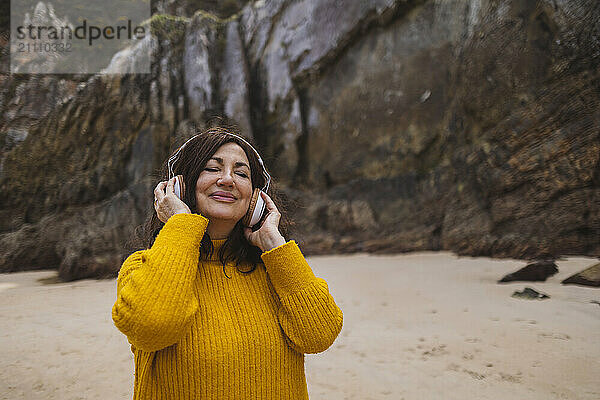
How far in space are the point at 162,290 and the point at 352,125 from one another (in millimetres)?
9224

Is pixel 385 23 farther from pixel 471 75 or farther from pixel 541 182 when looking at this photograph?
pixel 541 182

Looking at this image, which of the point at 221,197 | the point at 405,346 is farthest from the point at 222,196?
the point at 405,346

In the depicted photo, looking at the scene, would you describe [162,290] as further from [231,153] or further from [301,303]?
[231,153]

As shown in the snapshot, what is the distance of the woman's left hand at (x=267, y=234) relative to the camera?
3.97ft

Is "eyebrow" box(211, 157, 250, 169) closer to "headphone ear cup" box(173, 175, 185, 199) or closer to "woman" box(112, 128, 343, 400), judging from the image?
"woman" box(112, 128, 343, 400)

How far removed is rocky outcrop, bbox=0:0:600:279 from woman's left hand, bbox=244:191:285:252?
1951 millimetres

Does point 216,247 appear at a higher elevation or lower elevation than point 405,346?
higher

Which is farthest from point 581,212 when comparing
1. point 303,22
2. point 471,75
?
point 303,22

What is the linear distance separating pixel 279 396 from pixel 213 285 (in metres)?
0.37

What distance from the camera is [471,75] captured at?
286 inches

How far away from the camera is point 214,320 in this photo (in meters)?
1.06

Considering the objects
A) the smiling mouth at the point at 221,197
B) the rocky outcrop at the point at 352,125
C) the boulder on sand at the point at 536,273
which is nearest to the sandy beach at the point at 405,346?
the boulder on sand at the point at 536,273

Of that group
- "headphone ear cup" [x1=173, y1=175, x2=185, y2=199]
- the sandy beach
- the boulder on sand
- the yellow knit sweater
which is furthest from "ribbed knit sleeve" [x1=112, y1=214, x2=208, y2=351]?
the boulder on sand

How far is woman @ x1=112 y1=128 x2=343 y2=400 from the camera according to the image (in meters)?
0.98
